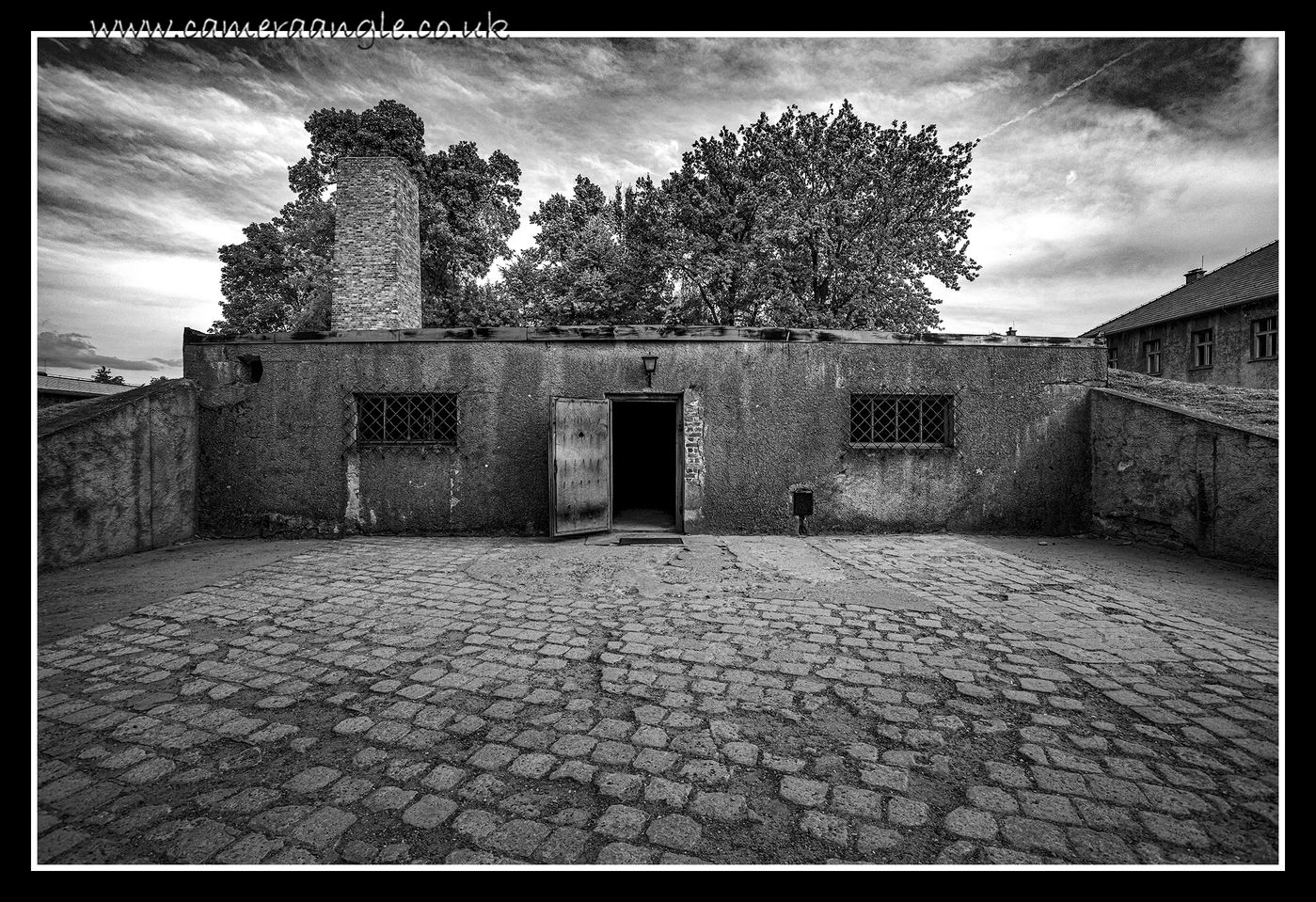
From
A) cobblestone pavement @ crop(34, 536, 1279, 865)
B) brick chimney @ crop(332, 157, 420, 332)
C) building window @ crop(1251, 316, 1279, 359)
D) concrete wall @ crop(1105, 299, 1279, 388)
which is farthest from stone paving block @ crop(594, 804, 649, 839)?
building window @ crop(1251, 316, 1279, 359)

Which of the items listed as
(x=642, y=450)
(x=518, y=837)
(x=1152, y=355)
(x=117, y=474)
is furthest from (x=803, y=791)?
(x=1152, y=355)

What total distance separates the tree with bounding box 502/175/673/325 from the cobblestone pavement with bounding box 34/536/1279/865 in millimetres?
15388

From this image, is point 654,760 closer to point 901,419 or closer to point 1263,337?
point 901,419

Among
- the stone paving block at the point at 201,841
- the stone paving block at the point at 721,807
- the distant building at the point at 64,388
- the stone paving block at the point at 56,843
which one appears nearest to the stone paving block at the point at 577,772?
the stone paving block at the point at 721,807

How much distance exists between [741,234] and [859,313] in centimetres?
493

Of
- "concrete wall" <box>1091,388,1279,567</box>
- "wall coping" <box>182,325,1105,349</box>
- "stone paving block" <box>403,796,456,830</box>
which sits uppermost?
"wall coping" <box>182,325,1105,349</box>

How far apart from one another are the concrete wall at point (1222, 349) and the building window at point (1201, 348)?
11 cm

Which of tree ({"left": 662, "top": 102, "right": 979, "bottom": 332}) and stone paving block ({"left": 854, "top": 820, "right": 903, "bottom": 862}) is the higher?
tree ({"left": 662, "top": 102, "right": 979, "bottom": 332})

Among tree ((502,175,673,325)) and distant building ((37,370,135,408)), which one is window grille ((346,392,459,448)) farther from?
distant building ((37,370,135,408))

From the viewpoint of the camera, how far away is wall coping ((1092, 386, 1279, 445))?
5.13m

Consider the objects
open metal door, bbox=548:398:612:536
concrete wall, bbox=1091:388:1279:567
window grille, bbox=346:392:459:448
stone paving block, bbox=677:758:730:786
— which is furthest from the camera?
window grille, bbox=346:392:459:448

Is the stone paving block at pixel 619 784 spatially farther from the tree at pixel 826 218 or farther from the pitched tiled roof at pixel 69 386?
the pitched tiled roof at pixel 69 386

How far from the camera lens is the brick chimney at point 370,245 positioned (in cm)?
1124

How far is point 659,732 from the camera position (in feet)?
7.86
